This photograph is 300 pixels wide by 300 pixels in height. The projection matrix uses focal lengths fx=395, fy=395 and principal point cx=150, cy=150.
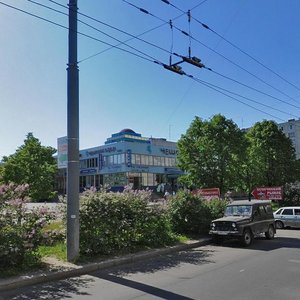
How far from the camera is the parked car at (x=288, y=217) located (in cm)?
2356

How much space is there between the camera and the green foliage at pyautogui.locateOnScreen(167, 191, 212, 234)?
16609mm

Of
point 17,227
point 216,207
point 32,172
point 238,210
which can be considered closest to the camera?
point 17,227

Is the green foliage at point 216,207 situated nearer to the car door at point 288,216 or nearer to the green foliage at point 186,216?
the green foliage at point 186,216

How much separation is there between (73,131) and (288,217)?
17153mm

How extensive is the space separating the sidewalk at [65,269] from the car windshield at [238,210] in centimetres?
448

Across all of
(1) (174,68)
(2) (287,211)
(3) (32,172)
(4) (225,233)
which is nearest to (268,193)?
(2) (287,211)

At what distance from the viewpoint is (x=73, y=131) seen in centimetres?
1118

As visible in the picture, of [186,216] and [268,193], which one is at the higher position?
[268,193]

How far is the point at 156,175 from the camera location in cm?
7244

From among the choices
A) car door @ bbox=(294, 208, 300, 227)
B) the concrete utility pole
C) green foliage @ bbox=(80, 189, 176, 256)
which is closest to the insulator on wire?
the concrete utility pole

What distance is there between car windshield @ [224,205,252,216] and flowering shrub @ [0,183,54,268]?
889 cm

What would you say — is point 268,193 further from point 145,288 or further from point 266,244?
point 145,288

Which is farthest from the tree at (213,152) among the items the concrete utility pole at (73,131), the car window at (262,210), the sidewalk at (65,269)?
the concrete utility pole at (73,131)

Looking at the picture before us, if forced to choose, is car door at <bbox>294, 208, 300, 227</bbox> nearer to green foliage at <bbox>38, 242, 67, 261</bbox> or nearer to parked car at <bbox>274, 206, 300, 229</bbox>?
parked car at <bbox>274, 206, 300, 229</bbox>
